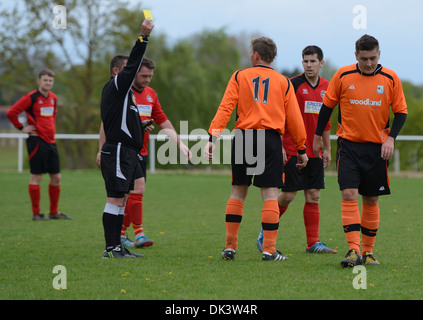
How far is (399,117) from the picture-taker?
574cm

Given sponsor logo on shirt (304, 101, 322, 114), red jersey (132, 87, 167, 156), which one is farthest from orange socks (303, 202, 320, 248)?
red jersey (132, 87, 167, 156)

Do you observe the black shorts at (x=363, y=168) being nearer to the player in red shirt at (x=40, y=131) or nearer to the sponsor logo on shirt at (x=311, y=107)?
the sponsor logo on shirt at (x=311, y=107)

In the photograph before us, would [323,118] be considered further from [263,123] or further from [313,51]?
[313,51]

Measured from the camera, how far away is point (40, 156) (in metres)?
10.6

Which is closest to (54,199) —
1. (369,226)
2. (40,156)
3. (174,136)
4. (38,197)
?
(38,197)

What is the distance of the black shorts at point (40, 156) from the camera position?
10.6 m

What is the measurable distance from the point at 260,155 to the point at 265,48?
108 centimetres

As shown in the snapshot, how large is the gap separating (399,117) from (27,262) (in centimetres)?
394

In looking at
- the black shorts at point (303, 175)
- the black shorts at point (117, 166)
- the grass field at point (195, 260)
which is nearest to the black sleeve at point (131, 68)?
the black shorts at point (117, 166)

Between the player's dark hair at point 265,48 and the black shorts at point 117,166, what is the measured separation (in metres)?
1.67

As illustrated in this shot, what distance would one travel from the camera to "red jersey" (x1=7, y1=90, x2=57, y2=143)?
1056cm

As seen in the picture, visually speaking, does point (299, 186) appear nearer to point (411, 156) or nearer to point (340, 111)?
point (340, 111)

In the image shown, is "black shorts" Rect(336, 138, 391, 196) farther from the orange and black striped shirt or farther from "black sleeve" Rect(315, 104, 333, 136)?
the orange and black striped shirt

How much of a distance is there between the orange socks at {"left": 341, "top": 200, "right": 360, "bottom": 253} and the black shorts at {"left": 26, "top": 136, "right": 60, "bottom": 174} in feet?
20.9
